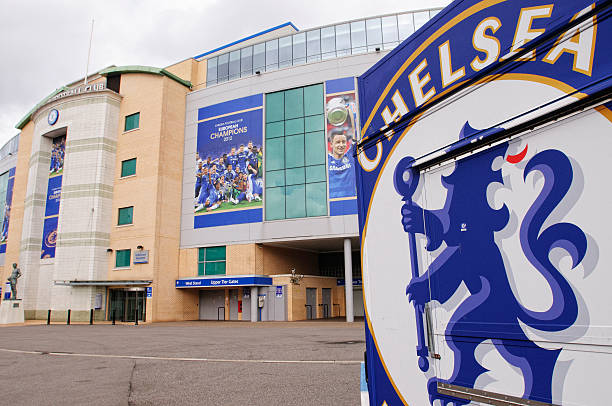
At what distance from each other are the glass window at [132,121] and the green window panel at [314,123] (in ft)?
44.7

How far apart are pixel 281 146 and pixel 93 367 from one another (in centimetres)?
2289

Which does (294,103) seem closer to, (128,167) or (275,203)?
(275,203)

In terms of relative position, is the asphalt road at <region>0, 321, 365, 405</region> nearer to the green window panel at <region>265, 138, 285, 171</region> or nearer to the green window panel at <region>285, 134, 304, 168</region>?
the green window panel at <region>285, 134, 304, 168</region>

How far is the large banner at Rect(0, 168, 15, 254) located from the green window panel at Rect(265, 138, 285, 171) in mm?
31021

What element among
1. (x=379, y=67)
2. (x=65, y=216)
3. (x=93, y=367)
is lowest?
(x=93, y=367)

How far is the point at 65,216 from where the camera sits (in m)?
33.4

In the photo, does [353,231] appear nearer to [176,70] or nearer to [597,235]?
[176,70]

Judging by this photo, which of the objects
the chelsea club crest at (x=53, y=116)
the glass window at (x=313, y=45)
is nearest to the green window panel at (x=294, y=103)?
the glass window at (x=313, y=45)

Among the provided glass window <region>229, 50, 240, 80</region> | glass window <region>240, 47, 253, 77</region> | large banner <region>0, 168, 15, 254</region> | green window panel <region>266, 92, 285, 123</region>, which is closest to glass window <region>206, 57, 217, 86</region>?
glass window <region>229, 50, 240, 80</region>

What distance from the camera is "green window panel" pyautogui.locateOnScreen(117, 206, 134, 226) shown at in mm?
32719

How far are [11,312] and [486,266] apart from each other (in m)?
35.5

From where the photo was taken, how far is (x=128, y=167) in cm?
3397

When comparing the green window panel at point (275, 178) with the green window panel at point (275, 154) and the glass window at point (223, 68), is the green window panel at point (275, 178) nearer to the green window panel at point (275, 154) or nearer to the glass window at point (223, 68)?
the green window panel at point (275, 154)

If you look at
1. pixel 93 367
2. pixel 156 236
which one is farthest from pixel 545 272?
pixel 156 236
